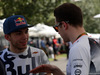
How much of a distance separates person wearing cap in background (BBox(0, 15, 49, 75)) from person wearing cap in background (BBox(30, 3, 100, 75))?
76cm

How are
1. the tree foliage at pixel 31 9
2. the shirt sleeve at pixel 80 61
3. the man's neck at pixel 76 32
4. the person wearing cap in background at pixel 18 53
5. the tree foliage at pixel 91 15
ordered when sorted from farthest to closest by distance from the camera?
the tree foliage at pixel 91 15 < the tree foliage at pixel 31 9 < the person wearing cap in background at pixel 18 53 < the man's neck at pixel 76 32 < the shirt sleeve at pixel 80 61

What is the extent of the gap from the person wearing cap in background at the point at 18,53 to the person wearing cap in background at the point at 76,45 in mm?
759

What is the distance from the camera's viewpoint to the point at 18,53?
138 inches

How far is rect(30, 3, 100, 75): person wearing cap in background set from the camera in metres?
2.16

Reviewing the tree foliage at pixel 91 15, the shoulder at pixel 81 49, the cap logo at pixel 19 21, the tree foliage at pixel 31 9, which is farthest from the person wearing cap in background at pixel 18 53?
the tree foliage at pixel 91 15

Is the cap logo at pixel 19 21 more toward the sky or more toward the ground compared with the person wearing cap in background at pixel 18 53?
more toward the sky

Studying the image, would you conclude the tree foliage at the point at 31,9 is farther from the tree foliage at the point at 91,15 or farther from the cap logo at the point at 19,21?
the tree foliage at the point at 91,15

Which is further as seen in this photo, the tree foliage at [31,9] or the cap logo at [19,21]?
the tree foliage at [31,9]

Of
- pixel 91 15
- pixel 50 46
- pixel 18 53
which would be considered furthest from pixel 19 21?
pixel 91 15

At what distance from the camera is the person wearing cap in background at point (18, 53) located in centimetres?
341

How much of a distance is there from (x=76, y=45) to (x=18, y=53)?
1.45 meters

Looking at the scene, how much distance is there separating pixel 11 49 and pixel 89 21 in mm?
45638

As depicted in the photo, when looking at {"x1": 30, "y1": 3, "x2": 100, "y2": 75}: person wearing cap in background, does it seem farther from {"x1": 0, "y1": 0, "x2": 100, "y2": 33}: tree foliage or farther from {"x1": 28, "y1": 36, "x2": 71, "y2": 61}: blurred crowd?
{"x1": 28, "y1": 36, "x2": 71, "y2": 61}: blurred crowd

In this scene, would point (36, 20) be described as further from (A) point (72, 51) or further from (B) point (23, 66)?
(A) point (72, 51)
